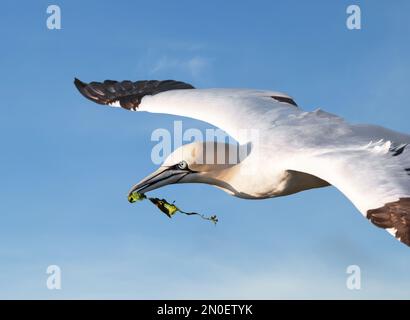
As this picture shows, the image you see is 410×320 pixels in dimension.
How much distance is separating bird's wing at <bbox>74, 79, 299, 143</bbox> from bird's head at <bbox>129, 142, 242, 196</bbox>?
58cm

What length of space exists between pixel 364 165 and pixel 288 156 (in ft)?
4.49

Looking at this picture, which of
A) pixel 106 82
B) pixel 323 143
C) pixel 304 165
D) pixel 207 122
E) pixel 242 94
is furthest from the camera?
pixel 106 82

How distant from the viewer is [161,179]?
11500 millimetres

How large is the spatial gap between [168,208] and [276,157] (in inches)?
84.6

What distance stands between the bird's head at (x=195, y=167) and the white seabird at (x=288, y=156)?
0.05 ft

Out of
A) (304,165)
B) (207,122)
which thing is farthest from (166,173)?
(304,165)

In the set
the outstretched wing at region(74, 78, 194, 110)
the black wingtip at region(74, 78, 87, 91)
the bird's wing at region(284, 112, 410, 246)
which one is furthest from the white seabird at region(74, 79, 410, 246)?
the black wingtip at region(74, 78, 87, 91)

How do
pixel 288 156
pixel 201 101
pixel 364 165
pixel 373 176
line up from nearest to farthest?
pixel 373 176
pixel 364 165
pixel 288 156
pixel 201 101

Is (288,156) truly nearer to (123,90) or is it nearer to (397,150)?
(397,150)

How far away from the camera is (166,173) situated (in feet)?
37.7

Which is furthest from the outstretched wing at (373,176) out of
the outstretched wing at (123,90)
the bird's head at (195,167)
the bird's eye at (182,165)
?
the outstretched wing at (123,90)

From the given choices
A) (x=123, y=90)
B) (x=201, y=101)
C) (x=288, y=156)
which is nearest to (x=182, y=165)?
(x=288, y=156)

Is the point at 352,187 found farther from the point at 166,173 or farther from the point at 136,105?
the point at 136,105

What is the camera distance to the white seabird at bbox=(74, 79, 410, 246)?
8.59 metres
